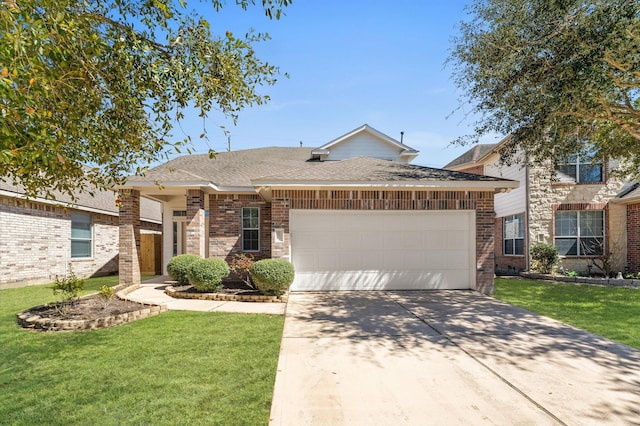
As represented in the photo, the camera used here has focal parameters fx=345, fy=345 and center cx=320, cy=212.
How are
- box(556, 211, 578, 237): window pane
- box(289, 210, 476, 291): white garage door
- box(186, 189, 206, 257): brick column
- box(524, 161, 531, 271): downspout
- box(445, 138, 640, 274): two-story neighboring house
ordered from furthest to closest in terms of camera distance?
box(556, 211, 578, 237): window pane, box(524, 161, 531, 271): downspout, box(445, 138, 640, 274): two-story neighboring house, box(186, 189, 206, 257): brick column, box(289, 210, 476, 291): white garage door

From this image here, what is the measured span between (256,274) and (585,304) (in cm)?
839

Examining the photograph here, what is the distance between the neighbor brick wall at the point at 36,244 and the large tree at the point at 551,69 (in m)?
13.1

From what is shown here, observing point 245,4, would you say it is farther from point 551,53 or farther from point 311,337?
point 551,53

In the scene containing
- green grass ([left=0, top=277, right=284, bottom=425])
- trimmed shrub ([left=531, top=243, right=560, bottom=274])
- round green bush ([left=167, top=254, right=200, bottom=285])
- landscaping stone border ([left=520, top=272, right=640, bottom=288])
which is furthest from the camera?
trimmed shrub ([left=531, top=243, right=560, bottom=274])

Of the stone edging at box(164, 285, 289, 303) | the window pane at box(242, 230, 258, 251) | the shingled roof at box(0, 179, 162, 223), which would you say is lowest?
the stone edging at box(164, 285, 289, 303)

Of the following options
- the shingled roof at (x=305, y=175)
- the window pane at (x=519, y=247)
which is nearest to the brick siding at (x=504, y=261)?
the window pane at (x=519, y=247)

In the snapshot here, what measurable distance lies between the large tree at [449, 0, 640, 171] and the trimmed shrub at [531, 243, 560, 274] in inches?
178

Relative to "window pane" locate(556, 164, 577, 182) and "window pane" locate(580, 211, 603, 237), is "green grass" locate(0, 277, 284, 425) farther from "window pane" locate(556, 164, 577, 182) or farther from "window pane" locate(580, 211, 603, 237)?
"window pane" locate(580, 211, 603, 237)

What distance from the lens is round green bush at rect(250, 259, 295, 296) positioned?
8.45 meters

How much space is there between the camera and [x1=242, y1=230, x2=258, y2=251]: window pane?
11844 mm

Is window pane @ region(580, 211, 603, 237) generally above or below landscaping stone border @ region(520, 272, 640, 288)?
above

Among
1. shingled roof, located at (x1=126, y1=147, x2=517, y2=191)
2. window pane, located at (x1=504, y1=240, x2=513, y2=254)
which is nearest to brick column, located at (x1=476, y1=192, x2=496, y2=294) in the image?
shingled roof, located at (x1=126, y1=147, x2=517, y2=191)

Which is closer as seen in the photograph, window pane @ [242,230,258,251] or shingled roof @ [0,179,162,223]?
shingled roof @ [0,179,162,223]

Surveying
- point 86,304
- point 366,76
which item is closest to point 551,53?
point 366,76
